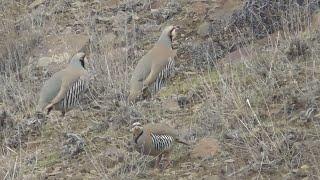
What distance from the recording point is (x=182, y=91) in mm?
7629

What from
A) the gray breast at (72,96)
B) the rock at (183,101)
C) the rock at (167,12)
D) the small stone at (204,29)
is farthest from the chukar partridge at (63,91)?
the rock at (167,12)

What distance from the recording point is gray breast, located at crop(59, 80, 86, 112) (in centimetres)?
725

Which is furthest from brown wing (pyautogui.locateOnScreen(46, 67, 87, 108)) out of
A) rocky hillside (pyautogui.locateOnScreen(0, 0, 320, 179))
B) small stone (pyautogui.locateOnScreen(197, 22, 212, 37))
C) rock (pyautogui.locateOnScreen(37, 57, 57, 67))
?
small stone (pyautogui.locateOnScreen(197, 22, 212, 37))

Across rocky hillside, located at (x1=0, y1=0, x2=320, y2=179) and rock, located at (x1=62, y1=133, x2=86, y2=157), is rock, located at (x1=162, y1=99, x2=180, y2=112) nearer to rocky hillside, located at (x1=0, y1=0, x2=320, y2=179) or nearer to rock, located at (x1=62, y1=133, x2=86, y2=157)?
rocky hillside, located at (x1=0, y1=0, x2=320, y2=179)

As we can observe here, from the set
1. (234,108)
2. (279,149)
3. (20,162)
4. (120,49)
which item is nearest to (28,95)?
(120,49)

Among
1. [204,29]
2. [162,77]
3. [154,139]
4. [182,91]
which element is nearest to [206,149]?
[154,139]

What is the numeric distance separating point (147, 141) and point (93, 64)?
264cm

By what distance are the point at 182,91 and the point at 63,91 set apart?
3.98 ft

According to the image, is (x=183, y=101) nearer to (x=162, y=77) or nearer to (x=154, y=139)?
(x=162, y=77)

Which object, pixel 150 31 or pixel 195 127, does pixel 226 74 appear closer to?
pixel 195 127

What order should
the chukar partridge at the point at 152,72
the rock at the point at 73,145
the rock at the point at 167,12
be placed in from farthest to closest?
the rock at the point at 167,12, the chukar partridge at the point at 152,72, the rock at the point at 73,145

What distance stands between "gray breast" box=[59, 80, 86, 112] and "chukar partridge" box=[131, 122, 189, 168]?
152 centimetres

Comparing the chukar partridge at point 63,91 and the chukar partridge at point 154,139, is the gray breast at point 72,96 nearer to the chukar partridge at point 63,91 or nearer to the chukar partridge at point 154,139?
the chukar partridge at point 63,91

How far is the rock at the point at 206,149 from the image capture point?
5988 mm
